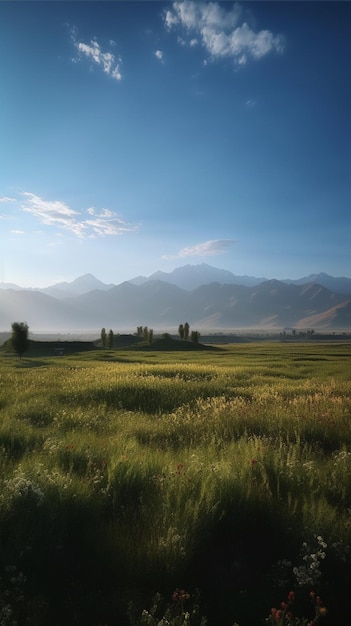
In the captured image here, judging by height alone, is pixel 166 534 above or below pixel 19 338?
below

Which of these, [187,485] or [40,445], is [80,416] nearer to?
[40,445]

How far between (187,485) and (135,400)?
9.48m

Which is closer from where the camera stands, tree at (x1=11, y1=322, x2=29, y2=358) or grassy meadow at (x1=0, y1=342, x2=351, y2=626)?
grassy meadow at (x1=0, y1=342, x2=351, y2=626)

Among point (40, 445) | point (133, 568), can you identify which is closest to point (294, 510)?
point (133, 568)

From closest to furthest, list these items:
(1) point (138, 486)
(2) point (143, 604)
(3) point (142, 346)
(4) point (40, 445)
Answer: (2) point (143, 604)
(1) point (138, 486)
(4) point (40, 445)
(3) point (142, 346)

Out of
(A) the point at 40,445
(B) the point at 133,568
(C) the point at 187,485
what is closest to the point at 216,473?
(C) the point at 187,485

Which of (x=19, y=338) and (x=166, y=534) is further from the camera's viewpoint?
(x=19, y=338)

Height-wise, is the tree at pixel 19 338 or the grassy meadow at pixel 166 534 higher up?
the tree at pixel 19 338

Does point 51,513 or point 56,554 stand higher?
point 51,513

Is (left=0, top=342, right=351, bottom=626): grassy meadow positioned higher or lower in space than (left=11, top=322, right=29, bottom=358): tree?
lower

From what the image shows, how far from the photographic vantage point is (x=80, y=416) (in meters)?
10.5

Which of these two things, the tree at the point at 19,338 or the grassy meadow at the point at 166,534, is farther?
the tree at the point at 19,338

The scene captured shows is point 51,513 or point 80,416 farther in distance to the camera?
point 80,416

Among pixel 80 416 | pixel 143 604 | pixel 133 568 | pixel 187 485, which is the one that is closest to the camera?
pixel 143 604
